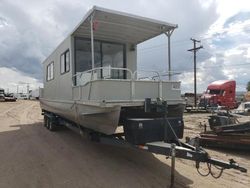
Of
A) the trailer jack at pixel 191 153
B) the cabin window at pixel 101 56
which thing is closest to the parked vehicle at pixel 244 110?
the cabin window at pixel 101 56

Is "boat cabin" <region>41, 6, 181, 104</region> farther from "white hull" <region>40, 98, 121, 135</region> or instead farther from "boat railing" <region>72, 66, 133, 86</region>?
"white hull" <region>40, 98, 121, 135</region>

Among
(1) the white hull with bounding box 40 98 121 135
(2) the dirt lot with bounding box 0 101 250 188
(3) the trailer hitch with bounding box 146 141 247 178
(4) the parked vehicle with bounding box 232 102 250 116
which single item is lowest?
(2) the dirt lot with bounding box 0 101 250 188

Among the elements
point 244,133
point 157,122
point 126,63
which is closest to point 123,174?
point 157,122

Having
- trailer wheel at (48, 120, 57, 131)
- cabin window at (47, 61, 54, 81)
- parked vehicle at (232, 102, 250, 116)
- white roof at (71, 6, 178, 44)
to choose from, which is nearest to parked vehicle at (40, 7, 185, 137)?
white roof at (71, 6, 178, 44)

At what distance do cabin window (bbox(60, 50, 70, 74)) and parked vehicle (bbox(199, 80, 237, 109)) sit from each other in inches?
743

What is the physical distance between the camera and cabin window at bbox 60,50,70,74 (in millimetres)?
9046

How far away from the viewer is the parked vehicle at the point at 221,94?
2714 centimetres

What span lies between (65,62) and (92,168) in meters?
4.02

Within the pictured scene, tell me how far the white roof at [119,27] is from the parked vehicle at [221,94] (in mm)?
18539

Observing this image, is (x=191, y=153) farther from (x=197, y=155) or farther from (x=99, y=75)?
(x=99, y=75)

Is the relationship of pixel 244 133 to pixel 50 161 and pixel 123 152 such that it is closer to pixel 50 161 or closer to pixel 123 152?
pixel 123 152

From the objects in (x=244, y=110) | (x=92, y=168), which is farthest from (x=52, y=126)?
(x=244, y=110)

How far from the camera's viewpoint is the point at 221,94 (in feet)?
90.3

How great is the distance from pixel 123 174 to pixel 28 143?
472cm
